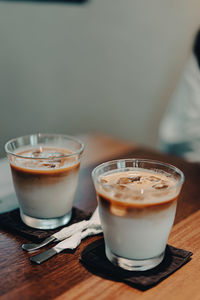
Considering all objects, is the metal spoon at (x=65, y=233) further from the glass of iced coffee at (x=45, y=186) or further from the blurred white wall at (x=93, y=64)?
the blurred white wall at (x=93, y=64)

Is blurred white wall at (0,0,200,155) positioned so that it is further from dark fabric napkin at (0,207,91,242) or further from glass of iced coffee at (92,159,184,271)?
glass of iced coffee at (92,159,184,271)

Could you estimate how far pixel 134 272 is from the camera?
682 millimetres

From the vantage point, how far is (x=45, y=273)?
0.69 m

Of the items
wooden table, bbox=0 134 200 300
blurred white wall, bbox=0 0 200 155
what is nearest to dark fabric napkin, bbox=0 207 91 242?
wooden table, bbox=0 134 200 300

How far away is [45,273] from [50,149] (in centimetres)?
35

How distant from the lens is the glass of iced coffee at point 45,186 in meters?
0.82

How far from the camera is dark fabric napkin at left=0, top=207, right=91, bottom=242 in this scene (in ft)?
2.68

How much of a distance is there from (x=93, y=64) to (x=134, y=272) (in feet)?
7.44

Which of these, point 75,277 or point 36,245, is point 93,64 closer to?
point 36,245

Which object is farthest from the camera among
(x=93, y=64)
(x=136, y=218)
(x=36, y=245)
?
(x=93, y=64)

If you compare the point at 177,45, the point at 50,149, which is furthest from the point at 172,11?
the point at 50,149

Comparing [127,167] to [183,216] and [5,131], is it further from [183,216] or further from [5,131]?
[5,131]

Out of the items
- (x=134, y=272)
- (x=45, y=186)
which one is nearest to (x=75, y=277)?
(x=134, y=272)

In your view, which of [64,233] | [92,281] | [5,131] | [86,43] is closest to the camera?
[92,281]
